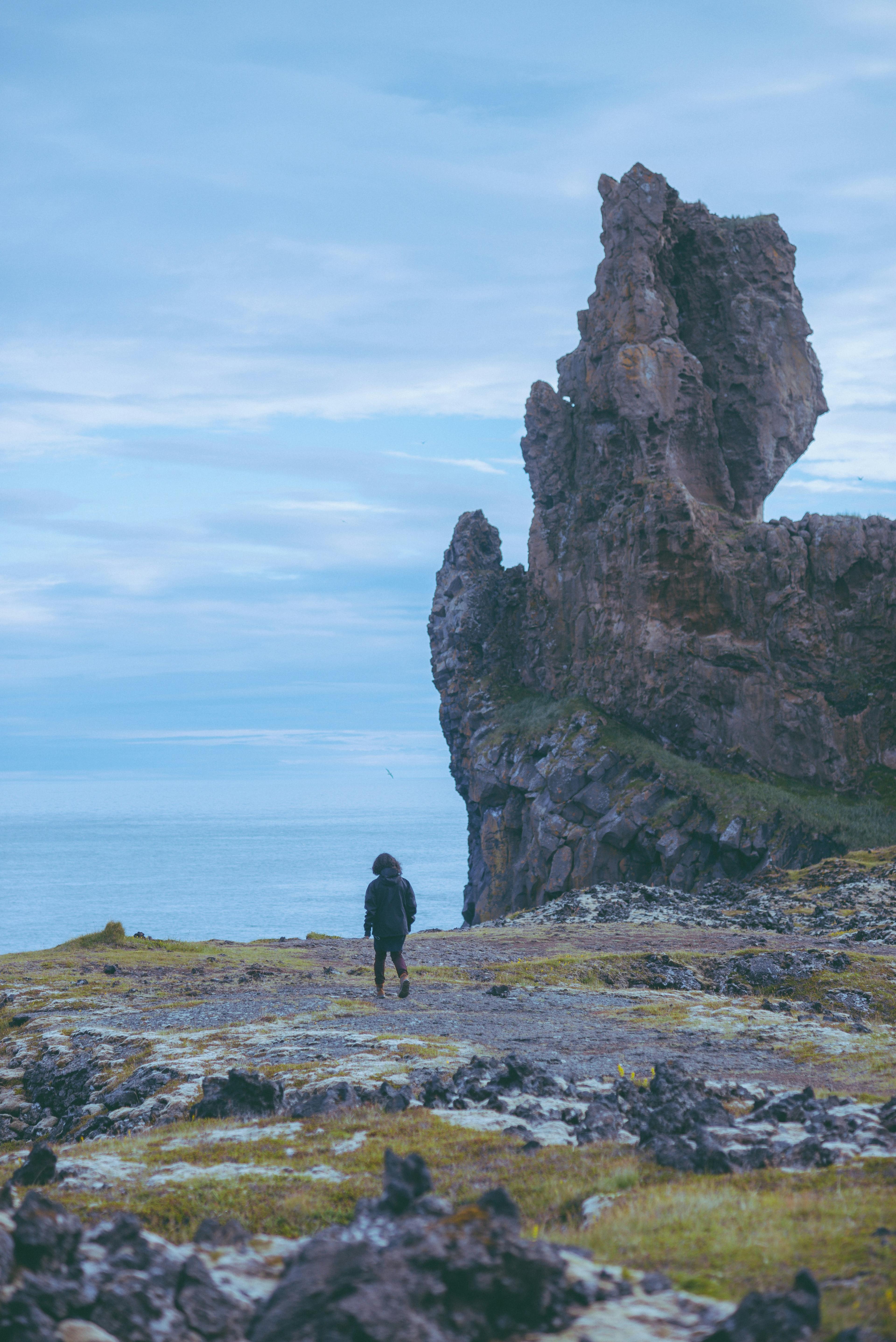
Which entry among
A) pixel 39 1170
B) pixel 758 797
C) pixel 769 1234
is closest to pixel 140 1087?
pixel 39 1170

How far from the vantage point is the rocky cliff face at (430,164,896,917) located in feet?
282

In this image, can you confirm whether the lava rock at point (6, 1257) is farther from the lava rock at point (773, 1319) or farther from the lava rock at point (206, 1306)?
the lava rock at point (773, 1319)

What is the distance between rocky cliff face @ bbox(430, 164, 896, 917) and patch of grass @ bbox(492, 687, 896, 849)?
1.78ft

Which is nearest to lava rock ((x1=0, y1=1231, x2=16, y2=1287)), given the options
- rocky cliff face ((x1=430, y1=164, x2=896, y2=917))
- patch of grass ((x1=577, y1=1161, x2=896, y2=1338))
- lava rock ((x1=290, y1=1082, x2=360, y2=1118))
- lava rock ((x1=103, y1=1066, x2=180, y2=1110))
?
patch of grass ((x1=577, y1=1161, x2=896, y2=1338))

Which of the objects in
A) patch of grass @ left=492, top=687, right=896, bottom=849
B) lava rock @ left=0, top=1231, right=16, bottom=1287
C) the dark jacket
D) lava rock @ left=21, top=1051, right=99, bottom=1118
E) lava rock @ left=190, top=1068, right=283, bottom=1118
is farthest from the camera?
patch of grass @ left=492, top=687, right=896, bottom=849

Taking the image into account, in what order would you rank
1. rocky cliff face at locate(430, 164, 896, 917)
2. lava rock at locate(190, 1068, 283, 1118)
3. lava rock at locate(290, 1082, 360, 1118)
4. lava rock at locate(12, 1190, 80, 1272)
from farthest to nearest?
1. rocky cliff face at locate(430, 164, 896, 917)
2. lava rock at locate(190, 1068, 283, 1118)
3. lava rock at locate(290, 1082, 360, 1118)
4. lava rock at locate(12, 1190, 80, 1272)

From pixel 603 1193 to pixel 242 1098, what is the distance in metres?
6.55

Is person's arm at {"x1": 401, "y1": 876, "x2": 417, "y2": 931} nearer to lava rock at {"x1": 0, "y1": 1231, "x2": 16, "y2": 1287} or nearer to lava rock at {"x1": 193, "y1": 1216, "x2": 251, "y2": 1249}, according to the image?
lava rock at {"x1": 193, "y1": 1216, "x2": 251, "y2": 1249}

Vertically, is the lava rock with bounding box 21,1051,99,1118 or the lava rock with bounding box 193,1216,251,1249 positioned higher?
the lava rock with bounding box 193,1216,251,1249

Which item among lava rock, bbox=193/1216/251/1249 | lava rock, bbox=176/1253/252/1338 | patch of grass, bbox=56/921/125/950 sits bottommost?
patch of grass, bbox=56/921/125/950

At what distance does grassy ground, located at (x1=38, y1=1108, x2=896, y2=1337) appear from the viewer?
6867mm

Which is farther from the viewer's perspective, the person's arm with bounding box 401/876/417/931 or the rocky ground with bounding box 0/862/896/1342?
the person's arm with bounding box 401/876/417/931

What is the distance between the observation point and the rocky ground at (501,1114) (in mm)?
7086

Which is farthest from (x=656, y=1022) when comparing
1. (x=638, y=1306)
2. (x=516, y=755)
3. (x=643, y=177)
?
(x=643, y=177)
